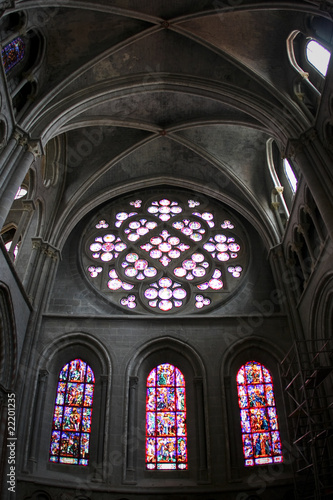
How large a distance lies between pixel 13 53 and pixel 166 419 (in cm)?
1016

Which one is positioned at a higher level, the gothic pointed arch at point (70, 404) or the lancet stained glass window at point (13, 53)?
the lancet stained glass window at point (13, 53)

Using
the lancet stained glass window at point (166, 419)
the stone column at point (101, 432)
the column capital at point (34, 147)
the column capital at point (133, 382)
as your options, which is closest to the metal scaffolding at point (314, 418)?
the lancet stained glass window at point (166, 419)

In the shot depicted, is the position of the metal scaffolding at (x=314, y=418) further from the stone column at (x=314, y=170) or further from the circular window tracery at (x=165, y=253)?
the circular window tracery at (x=165, y=253)

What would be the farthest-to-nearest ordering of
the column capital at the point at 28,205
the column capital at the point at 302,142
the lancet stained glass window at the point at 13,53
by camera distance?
the column capital at the point at 28,205, the column capital at the point at 302,142, the lancet stained glass window at the point at 13,53

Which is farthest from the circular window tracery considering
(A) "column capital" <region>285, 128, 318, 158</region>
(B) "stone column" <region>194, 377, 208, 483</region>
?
(A) "column capital" <region>285, 128, 318, 158</region>

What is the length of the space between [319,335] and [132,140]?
9.21m

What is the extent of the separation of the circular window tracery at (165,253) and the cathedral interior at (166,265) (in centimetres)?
8

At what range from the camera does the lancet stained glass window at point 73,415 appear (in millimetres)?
12109

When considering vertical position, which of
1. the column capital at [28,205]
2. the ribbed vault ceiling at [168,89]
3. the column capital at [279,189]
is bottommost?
the column capital at [28,205]

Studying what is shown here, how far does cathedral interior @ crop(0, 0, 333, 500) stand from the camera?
36.6 feet

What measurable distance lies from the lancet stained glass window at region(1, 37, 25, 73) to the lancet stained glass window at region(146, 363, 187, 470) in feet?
29.4

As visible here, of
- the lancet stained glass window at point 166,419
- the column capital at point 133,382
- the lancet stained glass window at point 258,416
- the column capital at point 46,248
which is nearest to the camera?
the lancet stained glass window at point 258,416

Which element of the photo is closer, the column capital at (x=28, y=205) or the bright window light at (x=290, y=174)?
the column capital at (x=28, y=205)

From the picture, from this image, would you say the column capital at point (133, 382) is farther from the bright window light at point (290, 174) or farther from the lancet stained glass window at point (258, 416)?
the bright window light at point (290, 174)
